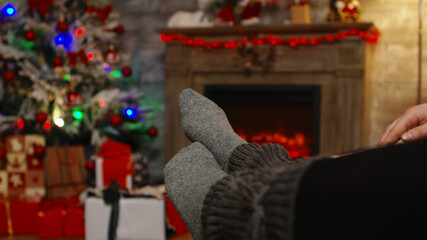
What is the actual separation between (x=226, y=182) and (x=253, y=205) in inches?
3.0

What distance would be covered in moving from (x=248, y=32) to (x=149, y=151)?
119cm

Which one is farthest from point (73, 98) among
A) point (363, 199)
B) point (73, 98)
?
point (363, 199)

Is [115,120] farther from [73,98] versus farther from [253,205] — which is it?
[253,205]

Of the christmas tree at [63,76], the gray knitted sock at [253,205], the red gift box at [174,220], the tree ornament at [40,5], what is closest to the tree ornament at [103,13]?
the christmas tree at [63,76]

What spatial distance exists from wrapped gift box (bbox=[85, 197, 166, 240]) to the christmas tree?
861mm

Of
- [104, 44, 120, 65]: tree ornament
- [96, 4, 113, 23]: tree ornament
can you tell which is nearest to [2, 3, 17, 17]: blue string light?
[96, 4, 113, 23]: tree ornament

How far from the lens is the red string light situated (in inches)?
Answer: 110

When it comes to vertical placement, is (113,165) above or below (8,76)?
below

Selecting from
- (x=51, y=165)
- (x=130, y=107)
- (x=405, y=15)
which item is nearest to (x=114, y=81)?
(x=130, y=107)

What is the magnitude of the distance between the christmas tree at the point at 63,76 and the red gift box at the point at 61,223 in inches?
25.5

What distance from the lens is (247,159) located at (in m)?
0.67

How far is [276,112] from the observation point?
10.4ft

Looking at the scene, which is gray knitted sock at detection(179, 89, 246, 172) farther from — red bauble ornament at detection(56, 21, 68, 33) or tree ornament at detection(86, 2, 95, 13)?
tree ornament at detection(86, 2, 95, 13)

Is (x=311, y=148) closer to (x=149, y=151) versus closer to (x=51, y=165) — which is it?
(x=149, y=151)
